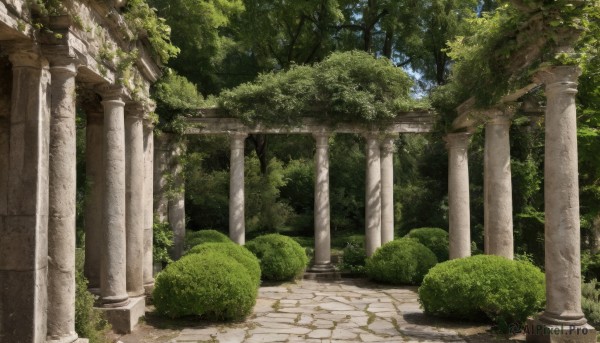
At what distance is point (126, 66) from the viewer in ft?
29.3

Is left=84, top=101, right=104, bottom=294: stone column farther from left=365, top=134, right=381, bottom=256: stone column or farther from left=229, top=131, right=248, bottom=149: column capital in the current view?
left=365, top=134, right=381, bottom=256: stone column

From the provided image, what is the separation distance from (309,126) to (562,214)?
956 cm

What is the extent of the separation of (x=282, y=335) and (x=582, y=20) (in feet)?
22.7

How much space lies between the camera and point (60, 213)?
6.75m

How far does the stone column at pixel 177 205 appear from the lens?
16594 millimetres

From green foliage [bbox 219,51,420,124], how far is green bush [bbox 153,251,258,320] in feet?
22.8

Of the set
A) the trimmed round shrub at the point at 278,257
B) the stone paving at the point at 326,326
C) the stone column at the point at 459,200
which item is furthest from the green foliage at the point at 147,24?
the stone column at the point at 459,200

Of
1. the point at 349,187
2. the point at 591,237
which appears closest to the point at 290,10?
the point at 349,187

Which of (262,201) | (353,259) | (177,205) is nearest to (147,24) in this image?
(177,205)

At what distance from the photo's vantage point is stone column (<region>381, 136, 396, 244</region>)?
17.4 metres

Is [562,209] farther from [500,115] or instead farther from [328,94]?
[328,94]

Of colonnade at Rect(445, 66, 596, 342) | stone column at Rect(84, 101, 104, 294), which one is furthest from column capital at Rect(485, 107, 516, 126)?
stone column at Rect(84, 101, 104, 294)

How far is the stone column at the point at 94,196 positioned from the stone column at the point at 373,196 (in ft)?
29.2

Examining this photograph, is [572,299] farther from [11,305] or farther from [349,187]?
[349,187]
